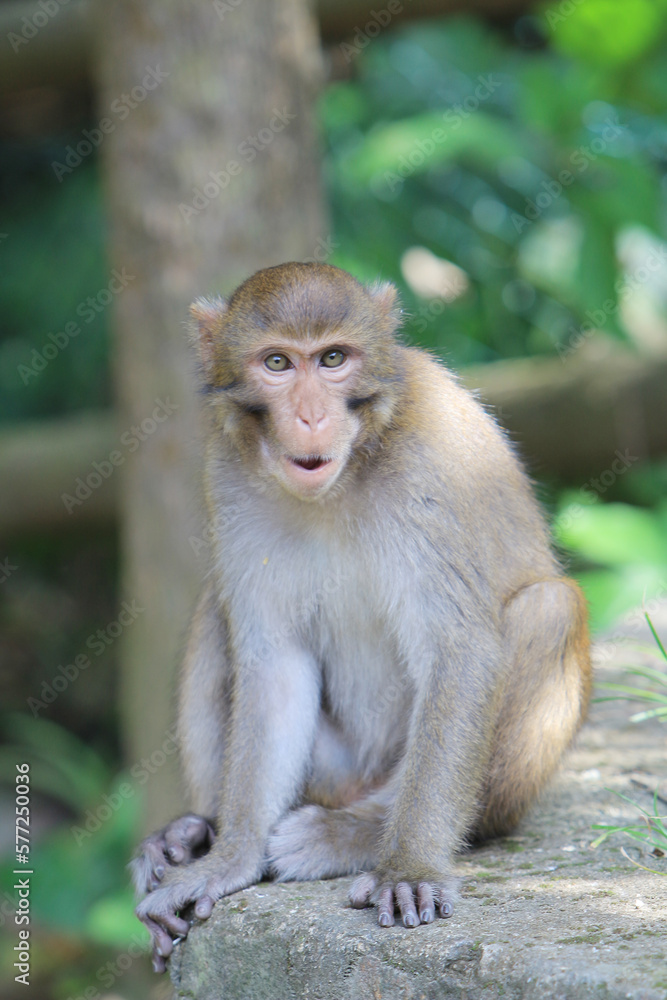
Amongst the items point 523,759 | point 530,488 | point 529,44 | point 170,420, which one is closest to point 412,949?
point 523,759

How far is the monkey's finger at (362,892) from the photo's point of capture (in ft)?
10.3

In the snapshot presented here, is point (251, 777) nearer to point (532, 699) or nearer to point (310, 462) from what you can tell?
point (532, 699)

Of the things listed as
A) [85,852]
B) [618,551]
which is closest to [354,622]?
[618,551]

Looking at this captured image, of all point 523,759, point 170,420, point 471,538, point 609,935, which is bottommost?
point 609,935

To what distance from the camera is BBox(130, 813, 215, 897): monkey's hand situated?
147 inches

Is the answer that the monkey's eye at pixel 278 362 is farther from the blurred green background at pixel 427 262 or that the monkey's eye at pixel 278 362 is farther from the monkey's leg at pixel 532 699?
the blurred green background at pixel 427 262

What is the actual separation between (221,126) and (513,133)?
2461 millimetres

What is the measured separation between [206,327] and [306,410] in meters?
0.71

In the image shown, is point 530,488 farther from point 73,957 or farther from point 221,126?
point 73,957

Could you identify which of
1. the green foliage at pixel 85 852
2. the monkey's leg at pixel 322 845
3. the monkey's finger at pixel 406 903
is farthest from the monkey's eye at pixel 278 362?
the green foliage at pixel 85 852

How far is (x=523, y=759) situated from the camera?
3.56 m

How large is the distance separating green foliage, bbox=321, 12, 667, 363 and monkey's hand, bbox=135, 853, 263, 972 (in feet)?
12.5

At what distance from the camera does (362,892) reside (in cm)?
314

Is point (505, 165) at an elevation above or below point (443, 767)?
above
